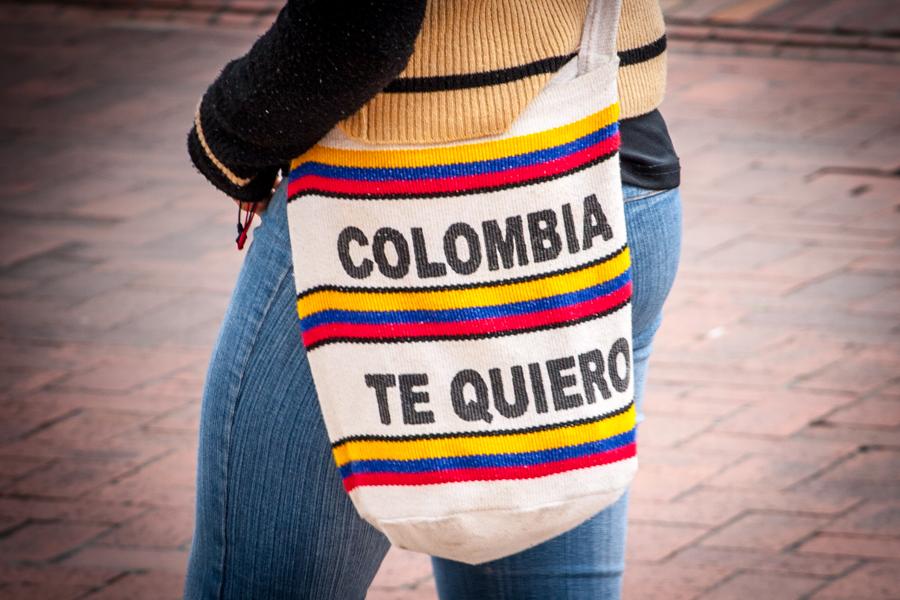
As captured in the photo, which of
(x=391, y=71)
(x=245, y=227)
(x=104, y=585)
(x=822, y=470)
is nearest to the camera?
(x=391, y=71)

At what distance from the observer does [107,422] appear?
317 centimetres

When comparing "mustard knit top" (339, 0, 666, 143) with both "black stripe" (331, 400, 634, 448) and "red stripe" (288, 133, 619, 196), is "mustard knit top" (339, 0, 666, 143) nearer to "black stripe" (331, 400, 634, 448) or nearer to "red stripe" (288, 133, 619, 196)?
"red stripe" (288, 133, 619, 196)

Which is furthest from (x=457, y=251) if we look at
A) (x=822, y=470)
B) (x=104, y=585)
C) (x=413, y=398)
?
(x=822, y=470)

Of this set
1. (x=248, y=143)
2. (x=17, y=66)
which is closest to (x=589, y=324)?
(x=248, y=143)

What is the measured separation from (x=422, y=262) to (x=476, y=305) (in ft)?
0.19

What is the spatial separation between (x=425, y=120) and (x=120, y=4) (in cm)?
628

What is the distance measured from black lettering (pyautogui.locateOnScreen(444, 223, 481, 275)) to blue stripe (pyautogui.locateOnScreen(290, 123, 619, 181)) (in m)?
0.05

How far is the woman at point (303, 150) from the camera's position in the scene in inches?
40.5

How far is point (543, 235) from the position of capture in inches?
42.1

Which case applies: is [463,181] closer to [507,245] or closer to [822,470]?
[507,245]

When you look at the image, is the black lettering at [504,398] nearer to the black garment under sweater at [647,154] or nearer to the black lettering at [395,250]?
the black lettering at [395,250]

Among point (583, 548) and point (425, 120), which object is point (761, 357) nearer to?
point (583, 548)

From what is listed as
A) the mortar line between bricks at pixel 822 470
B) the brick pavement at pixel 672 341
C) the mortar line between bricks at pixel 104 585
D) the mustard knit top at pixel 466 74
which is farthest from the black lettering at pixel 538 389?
the mortar line between bricks at pixel 822 470

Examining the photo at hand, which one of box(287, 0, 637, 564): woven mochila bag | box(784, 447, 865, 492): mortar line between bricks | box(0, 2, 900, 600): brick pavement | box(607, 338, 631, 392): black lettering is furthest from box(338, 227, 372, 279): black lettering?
box(784, 447, 865, 492): mortar line between bricks
